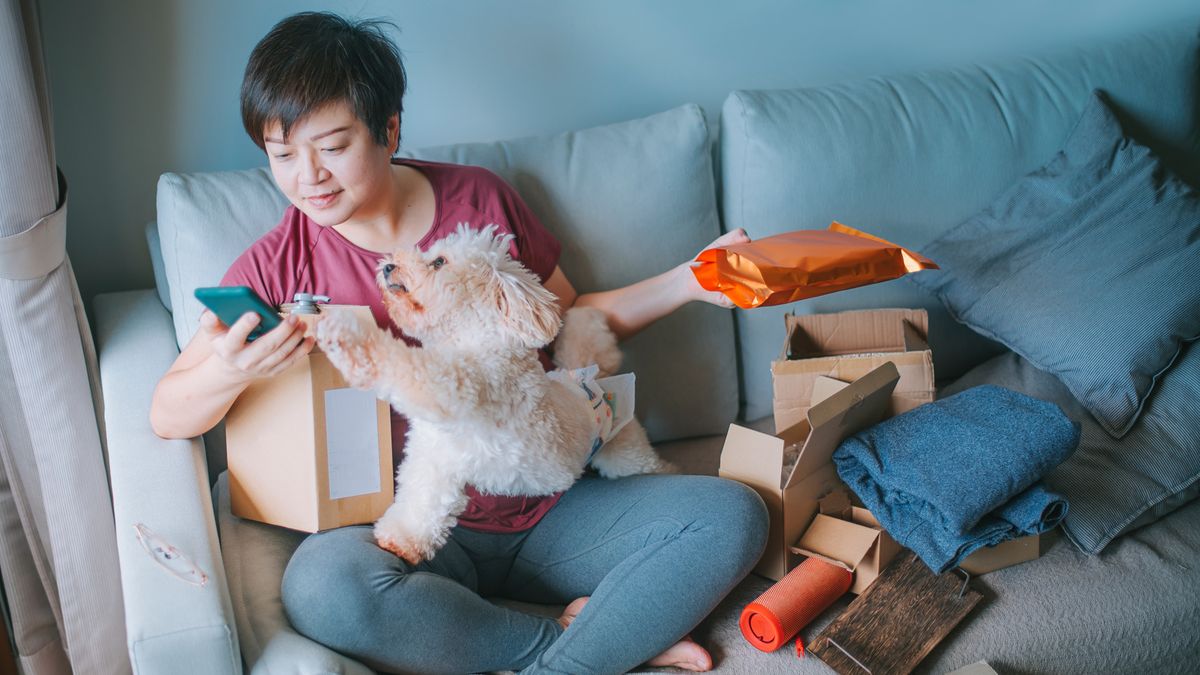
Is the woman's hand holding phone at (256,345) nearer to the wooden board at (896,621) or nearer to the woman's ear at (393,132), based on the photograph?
the woman's ear at (393,132)

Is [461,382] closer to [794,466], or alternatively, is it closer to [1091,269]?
Result: [794,466]

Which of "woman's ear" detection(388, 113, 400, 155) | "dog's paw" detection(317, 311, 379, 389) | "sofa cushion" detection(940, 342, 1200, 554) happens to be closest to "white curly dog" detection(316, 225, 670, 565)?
"dog's paw" detection(317, 311, 379, 389)

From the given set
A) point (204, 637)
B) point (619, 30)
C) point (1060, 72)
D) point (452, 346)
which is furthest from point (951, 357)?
point (204, 637)

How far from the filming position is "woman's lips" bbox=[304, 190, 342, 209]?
1.21 meters

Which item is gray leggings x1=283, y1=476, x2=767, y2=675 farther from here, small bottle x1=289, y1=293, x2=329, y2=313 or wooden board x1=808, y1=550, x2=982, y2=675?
small bottle x1=289, y1=293, x2=329, y2=313

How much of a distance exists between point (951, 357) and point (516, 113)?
3.22 ft

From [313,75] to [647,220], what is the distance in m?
0.68

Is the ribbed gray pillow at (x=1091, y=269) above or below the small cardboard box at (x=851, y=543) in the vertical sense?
above

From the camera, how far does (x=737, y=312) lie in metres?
1.77

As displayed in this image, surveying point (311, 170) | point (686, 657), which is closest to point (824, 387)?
point (686, 657)

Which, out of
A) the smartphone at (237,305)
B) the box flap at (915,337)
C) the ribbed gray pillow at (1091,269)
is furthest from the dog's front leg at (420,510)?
the ribbed gray pillow at (1091,269)

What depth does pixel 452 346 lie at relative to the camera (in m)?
1.12

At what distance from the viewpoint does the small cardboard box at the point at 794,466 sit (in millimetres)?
1359

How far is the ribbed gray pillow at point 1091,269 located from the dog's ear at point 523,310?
0.90 metres
